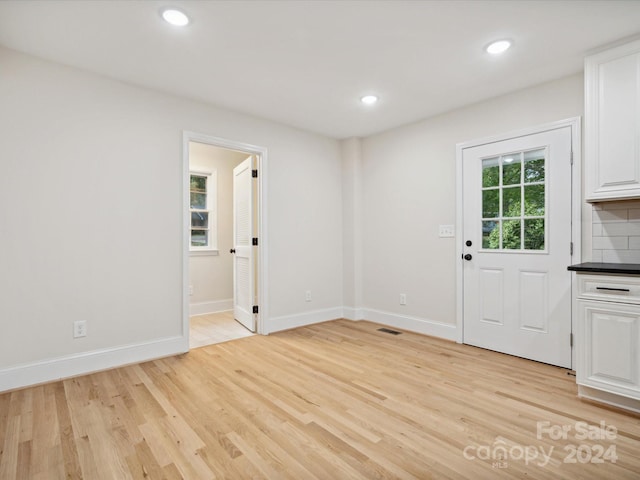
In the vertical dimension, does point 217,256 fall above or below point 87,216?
below

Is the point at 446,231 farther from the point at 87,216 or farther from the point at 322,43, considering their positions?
the point at 87,216

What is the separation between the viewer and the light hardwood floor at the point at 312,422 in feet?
5.36

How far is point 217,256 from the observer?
5.37m

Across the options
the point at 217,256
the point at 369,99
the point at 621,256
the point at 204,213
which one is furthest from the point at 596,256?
the point at 204,213

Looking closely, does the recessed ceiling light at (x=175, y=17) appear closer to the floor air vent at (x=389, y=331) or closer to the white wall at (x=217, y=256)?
the white wall at (x=217, y=256)

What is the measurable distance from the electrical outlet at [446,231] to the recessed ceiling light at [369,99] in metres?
1.53

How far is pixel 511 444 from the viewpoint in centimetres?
180

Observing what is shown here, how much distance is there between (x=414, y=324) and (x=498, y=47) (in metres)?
2.86

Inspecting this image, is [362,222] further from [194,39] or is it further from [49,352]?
[49,352]

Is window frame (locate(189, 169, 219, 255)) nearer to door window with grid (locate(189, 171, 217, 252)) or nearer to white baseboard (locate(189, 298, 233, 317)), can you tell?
door window with grid (locate(189, 171, 217, 252))

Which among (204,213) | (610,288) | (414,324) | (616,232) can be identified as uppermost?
(204,213)

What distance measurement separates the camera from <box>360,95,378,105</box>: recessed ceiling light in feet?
11.0

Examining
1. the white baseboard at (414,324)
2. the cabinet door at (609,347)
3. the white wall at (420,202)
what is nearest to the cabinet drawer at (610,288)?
the cabinet door at (609,347)

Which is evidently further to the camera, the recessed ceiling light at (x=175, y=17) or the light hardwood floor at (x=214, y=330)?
the light hardwood floor at (x=214, y=330)
